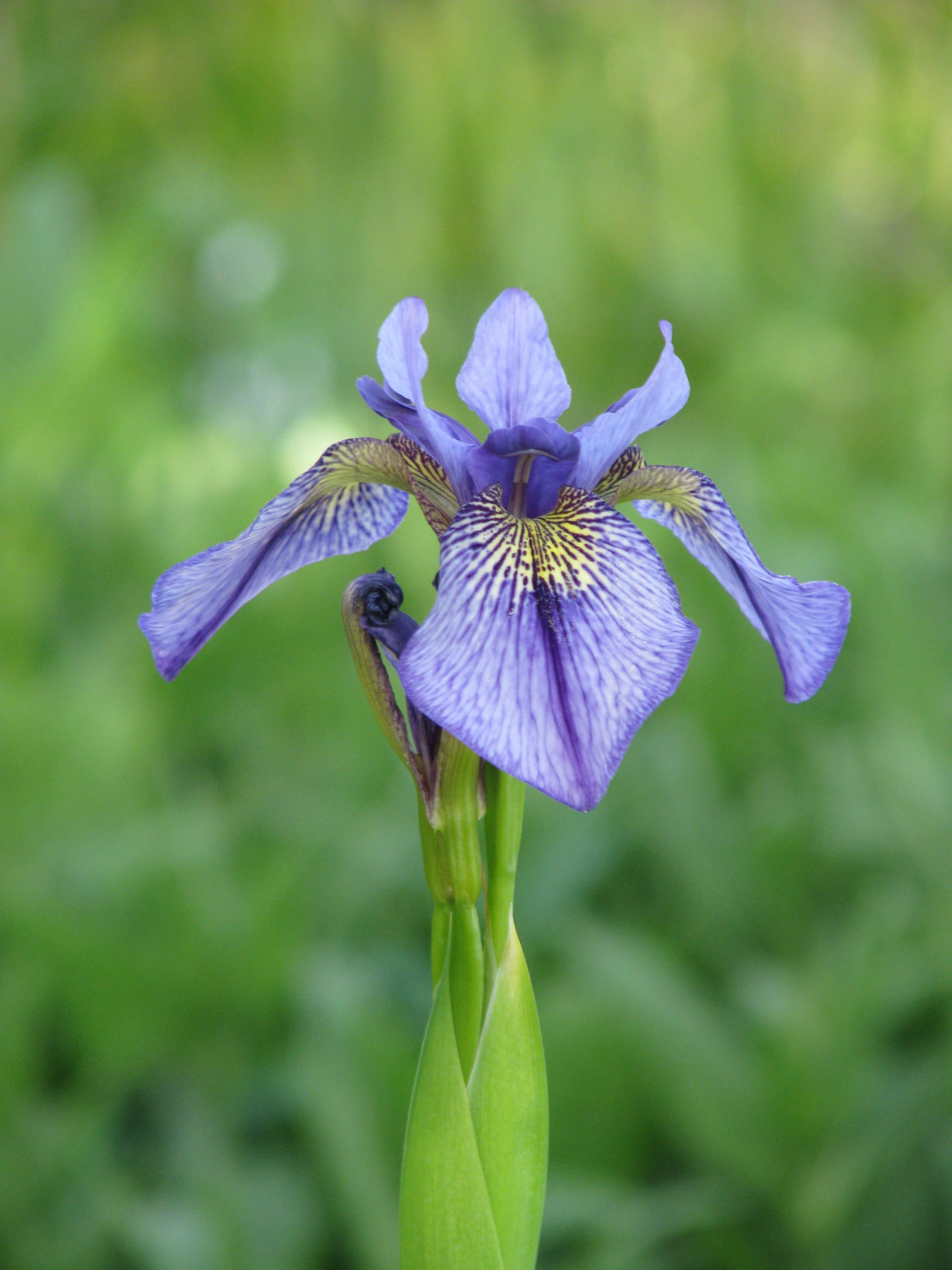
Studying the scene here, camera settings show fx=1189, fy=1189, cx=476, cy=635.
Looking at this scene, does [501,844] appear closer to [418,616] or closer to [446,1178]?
[446,1178]

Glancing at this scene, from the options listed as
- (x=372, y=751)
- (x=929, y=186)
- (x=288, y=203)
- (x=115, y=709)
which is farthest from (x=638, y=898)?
(x=288, y=203)

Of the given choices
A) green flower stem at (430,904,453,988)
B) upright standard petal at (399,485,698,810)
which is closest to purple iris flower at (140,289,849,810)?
upright standard petal at (399,485,698,810)

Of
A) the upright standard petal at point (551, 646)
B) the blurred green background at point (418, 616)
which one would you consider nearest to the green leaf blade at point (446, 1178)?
the upright standard petal at point (551, 646)

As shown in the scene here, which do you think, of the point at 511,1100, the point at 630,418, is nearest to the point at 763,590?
the point at 630,418

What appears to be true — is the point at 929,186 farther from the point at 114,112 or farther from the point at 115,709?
the point at 115,709

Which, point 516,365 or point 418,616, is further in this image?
point 418,616

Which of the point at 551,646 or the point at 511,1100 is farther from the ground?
the point at 551,646
